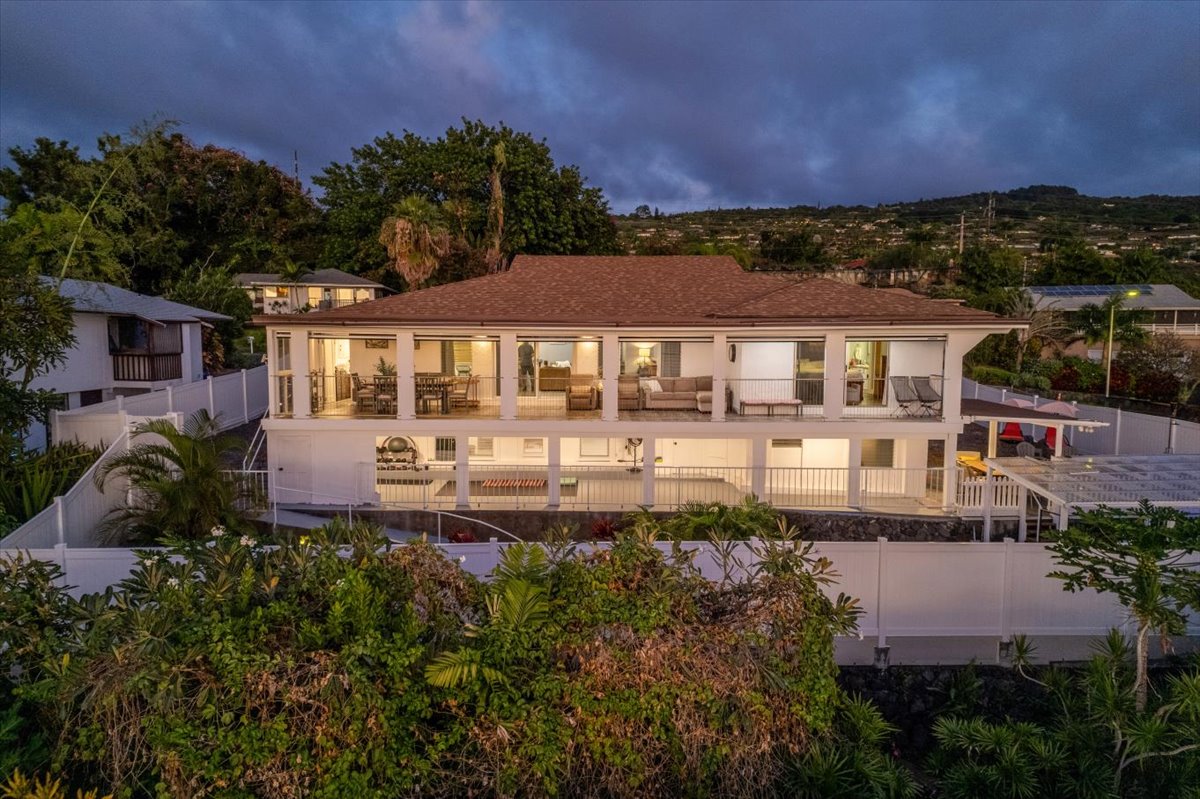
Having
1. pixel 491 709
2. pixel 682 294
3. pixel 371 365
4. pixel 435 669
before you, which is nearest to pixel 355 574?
pixel 435 669

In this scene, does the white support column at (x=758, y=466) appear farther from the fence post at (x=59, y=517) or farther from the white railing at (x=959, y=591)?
the fence post at (x=59, y=517)

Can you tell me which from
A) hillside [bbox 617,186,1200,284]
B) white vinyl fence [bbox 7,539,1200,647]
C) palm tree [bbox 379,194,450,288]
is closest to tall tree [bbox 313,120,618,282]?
palm tree [bbox 379,194,450,288]

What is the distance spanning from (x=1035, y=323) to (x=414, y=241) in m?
32.0

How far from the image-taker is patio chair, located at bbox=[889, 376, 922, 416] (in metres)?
16.7

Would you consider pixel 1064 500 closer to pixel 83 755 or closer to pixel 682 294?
pixel 682 294

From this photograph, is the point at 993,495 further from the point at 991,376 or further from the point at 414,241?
the point at 414,241

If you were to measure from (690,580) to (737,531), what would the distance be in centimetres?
486

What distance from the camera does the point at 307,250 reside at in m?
53.0

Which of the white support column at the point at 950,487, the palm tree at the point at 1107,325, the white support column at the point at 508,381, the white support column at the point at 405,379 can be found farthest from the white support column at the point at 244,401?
the palm tree at the point at 1107,325

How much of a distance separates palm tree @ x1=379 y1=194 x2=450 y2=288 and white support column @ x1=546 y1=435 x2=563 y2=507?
42.0 ft

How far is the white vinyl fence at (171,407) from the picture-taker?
1440cm

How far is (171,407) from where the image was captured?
1747 cm

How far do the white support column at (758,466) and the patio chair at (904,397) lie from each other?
11.2 feet

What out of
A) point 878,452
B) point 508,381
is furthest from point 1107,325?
point 508,381
